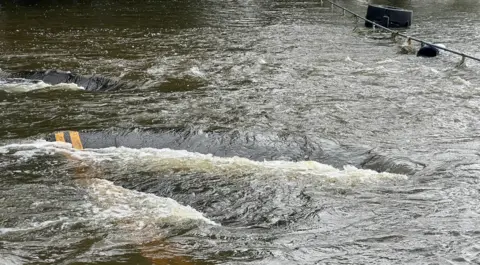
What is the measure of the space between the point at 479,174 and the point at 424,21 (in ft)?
61.3

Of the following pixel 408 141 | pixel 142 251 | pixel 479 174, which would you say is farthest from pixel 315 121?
pixel 142 251

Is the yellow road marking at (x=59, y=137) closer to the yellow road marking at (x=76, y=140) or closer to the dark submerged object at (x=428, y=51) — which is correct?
the yellow road marking at (x=76, y=140)

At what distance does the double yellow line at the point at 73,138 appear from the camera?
8.66 metres

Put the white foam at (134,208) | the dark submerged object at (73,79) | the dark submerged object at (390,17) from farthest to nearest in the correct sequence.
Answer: the dark submerged object at (390,17)
the dark submerged object at (73,79)
the white foam at (134,208)

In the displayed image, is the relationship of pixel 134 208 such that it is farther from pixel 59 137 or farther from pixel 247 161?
pixel 59 137

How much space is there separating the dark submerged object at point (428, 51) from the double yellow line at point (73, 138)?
35.9 feet

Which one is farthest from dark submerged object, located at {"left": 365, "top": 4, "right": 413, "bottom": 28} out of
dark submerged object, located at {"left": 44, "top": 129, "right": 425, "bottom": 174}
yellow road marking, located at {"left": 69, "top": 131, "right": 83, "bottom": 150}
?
yellow road marking, located at {"left": 69, "top": 131, "right": 83, "bottom": 150}

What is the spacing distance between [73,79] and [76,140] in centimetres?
492

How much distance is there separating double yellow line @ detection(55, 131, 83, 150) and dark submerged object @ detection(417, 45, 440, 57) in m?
10.9

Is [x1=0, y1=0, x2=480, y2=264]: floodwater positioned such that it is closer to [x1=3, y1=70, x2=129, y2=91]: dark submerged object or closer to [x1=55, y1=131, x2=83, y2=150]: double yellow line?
[x1=55, y1=131, x2=83, y2=150]: double yellow line

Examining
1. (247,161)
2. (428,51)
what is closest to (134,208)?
(247,161)

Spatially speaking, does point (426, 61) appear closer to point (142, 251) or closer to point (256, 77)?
point (256, 77)

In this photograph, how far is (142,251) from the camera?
5.64 m

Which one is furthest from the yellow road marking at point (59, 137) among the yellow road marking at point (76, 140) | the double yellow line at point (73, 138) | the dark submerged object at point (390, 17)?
the dark submerged object at point (390, 17)
